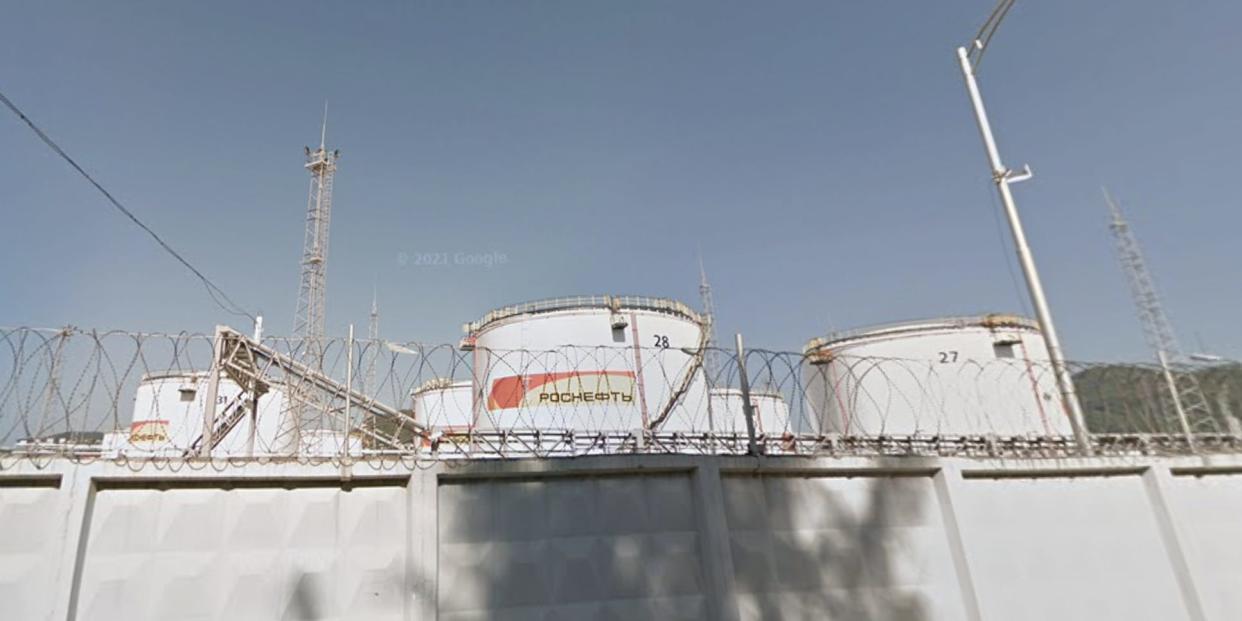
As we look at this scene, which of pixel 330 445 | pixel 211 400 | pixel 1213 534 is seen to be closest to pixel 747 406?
pixel 330 445

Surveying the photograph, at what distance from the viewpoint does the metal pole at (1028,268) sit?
8.09 meters

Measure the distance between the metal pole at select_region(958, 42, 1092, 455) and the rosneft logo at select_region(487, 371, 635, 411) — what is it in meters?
11.2

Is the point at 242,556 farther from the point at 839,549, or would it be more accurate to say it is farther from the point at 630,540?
the point at 839,549

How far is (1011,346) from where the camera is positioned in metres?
20.1

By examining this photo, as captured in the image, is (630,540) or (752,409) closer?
(630,540)

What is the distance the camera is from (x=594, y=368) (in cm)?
1886

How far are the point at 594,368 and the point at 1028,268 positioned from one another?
1222 cm

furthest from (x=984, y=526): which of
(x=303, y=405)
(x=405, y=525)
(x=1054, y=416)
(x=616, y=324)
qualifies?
(x=616, y=324)

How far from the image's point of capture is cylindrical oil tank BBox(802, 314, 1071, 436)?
17281 mm

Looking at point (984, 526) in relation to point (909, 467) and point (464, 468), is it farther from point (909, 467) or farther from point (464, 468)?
point (464, 468)

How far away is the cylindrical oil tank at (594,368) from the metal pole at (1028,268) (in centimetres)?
917

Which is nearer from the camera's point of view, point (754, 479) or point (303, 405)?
point (754, 479)

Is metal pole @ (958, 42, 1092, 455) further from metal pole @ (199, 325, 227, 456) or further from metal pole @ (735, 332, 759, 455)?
metal pole @ (199, 325, 227, 456)

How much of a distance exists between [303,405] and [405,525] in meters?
3.87
